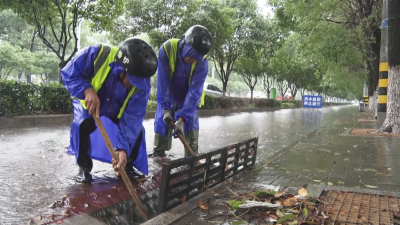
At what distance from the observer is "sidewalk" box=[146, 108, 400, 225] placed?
2725 mm

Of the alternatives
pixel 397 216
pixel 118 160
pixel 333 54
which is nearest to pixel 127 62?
pixel 118 160

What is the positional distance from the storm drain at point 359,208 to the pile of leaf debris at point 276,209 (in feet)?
0.37

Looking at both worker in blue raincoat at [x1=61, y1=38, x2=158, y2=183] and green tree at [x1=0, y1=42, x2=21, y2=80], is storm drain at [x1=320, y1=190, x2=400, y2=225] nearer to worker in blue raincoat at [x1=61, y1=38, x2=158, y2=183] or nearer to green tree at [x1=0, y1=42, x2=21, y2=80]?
worker in blue raincoat at [x1=61, y1=38, x2=158, y2=183]

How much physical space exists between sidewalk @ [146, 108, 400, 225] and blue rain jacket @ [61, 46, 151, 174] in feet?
3.36

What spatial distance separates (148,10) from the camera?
15828mm

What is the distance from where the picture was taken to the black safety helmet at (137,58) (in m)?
3.10

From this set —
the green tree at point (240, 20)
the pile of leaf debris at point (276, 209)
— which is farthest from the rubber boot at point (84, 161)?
the green tree at point (240, 20)

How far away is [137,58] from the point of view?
3084 mm

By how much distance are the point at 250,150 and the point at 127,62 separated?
2200mm

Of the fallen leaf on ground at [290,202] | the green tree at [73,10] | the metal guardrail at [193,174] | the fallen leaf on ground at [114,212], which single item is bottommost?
the fallen leaf on ground at [114,212]

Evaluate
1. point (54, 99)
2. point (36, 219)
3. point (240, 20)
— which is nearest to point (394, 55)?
point (36, 219)

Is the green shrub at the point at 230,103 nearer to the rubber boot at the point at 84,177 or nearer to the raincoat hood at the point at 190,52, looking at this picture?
the raincoat hood at the point at 190,52

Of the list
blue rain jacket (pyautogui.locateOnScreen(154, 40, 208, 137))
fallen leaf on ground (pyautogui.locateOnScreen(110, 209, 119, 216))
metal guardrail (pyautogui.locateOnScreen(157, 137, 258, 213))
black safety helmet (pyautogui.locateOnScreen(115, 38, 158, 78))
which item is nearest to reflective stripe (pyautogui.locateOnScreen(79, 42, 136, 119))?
black safety helmet (pyautogui.locateOnScreen(115, 38, 158, 78))

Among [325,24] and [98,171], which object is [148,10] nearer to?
[325,24]
